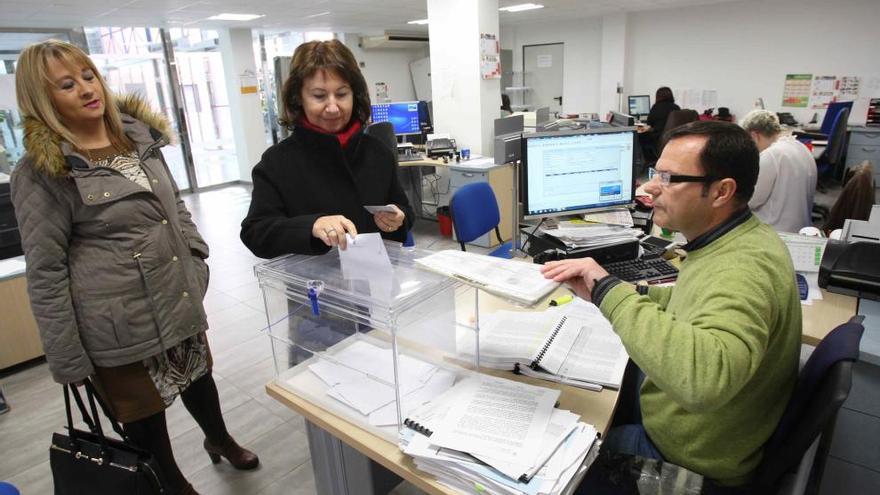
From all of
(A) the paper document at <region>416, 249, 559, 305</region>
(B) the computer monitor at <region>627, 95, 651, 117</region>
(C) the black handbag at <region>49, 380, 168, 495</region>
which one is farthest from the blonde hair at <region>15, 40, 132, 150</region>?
(B) the computer monitor at <region>627, 95, 651, 117</region>

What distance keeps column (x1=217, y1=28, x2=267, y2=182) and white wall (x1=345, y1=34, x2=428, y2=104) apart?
7.36ft

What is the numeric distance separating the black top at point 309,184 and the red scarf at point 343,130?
0.04 feet

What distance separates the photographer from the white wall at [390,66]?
9.57 m

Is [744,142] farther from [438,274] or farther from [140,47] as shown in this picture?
[140,47]

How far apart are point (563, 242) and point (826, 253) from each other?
92cm

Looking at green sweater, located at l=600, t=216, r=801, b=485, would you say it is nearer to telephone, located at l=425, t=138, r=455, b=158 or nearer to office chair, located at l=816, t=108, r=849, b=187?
telephone, located at l=425, t=138, r=455, b=158

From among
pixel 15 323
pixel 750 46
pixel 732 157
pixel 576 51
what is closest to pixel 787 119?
pixel 750 46

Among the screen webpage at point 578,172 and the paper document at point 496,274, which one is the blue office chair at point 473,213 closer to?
the screen webpage at point 578,172

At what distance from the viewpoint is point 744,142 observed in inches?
42.9

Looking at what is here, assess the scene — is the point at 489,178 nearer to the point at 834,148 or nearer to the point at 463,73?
the point at 463,73

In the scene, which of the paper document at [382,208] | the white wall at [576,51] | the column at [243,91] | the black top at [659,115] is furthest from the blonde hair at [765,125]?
the column at [243,91]

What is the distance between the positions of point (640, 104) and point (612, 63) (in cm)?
A: 95

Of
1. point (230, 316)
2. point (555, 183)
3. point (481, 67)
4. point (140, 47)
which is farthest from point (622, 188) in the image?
point (140, 47)

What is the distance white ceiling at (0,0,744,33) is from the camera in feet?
17.4
